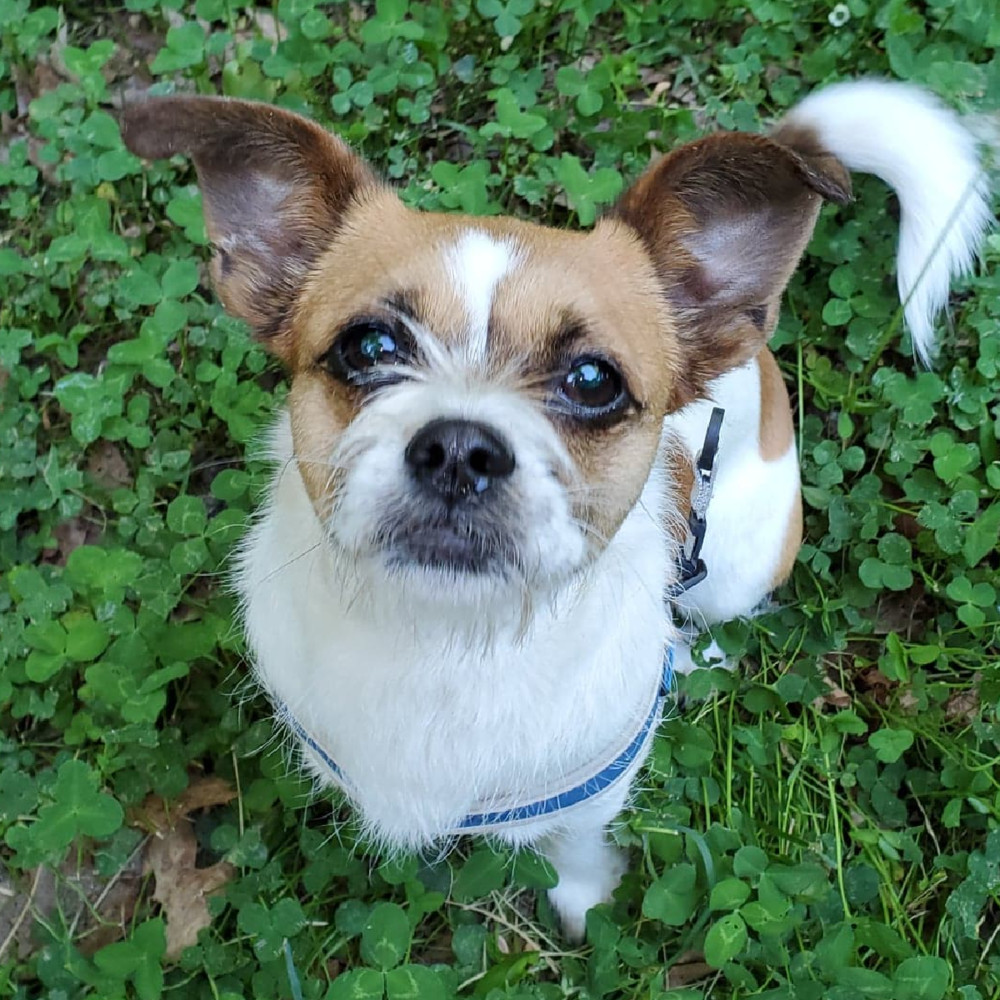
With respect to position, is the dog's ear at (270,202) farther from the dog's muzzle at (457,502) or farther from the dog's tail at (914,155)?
the dog's tail at (914,155)

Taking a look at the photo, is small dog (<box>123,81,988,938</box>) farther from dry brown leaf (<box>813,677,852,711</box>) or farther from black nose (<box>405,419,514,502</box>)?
dry brown leaf (<box>813,677,852,711</box>)

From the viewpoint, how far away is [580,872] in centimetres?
275

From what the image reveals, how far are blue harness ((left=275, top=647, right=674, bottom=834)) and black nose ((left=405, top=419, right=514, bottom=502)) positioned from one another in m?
0.88

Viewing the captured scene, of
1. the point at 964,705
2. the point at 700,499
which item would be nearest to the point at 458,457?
the point at 700,499

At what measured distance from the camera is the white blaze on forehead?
5.97ft

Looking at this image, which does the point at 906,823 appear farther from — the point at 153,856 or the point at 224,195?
the point at 224,195

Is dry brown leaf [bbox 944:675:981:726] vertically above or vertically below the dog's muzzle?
below

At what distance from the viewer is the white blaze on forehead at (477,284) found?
1.82m

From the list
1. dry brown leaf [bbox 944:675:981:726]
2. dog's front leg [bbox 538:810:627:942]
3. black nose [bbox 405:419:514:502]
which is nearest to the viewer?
black nose [bbox 405:419:514:502]

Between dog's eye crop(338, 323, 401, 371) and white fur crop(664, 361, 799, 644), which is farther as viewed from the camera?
white fur crop(664, 361, 799, 644)

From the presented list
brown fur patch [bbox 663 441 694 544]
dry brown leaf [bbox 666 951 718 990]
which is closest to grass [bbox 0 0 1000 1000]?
dry brown leaf [bbox 666 951 718 990]

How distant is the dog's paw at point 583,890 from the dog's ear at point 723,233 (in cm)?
140

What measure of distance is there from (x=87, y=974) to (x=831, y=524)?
251cm

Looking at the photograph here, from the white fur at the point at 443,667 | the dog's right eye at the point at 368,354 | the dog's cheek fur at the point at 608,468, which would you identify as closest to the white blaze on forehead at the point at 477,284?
the dog's right eye at the point at 368,354
